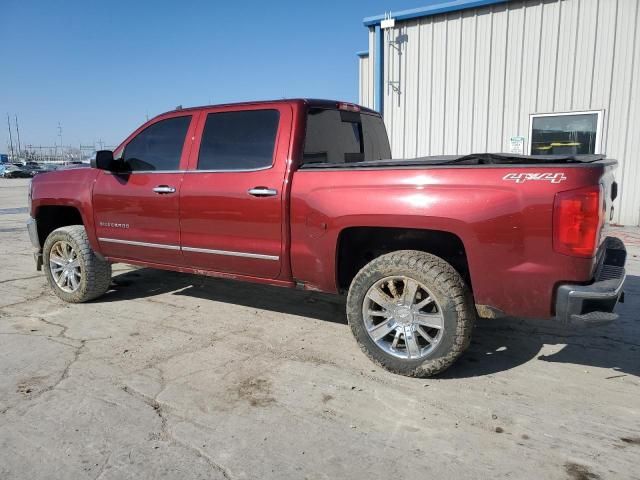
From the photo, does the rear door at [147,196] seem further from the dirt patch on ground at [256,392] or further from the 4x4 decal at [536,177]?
the 4x4 decal at [536,177]

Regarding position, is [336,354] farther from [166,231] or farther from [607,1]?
[607,1]

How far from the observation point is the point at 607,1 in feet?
30.3

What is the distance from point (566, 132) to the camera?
9922mm

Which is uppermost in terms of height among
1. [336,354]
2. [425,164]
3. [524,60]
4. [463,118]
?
[524,60]

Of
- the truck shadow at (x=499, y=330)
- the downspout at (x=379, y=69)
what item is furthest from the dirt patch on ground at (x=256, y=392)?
the downspout at (x=379, y=69)

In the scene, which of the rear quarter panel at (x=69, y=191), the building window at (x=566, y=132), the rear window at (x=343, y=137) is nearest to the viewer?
the rear window at (x=343, y=137)

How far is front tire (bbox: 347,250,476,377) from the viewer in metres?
3.28

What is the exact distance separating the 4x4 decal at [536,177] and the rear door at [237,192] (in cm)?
169

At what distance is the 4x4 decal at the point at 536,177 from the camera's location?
9.36 feet

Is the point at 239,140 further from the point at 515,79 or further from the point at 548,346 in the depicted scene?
the point at 515,79

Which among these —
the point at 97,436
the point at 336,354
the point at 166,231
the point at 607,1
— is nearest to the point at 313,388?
the point at 336,354

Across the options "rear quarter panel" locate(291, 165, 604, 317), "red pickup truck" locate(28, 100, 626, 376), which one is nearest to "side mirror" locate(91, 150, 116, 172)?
"red pickup truck" locate(28, 100, 626, 376)

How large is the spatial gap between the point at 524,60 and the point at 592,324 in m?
8.56

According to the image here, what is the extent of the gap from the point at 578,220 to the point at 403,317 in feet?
4.18
